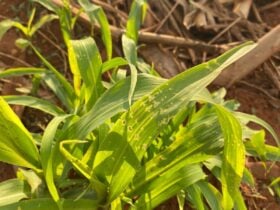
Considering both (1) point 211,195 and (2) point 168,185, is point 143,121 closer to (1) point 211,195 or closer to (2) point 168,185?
(2) point 168,185

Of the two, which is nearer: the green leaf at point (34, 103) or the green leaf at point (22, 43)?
the green leaf at point (34, 103)

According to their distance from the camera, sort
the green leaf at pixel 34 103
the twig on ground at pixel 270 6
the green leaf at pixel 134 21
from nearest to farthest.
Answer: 1. the green leaf at pixel 34 103
2. the green leaf at pixel 134 21
3. the twig on ground at pixel 270 6

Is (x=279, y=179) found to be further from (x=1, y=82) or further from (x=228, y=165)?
(x=1, y=82)

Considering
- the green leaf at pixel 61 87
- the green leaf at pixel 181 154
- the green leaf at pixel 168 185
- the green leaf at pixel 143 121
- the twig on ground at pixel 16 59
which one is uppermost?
the twig on ground at pixel 16 59

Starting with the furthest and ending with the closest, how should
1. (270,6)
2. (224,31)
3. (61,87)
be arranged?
(270,6) → (224,31) → (61,87)

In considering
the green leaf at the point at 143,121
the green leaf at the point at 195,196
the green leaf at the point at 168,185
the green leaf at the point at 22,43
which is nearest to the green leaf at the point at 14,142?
the green leaf at the point at 143,121

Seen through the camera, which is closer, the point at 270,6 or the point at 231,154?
the point at 231,154

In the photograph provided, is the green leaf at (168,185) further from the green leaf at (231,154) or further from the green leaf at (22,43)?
the green leaf at (22,43)

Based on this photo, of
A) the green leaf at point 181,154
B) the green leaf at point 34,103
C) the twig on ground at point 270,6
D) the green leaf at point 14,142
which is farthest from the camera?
the twig on ground at point 270,6

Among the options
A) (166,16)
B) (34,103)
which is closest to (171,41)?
(166,16)
